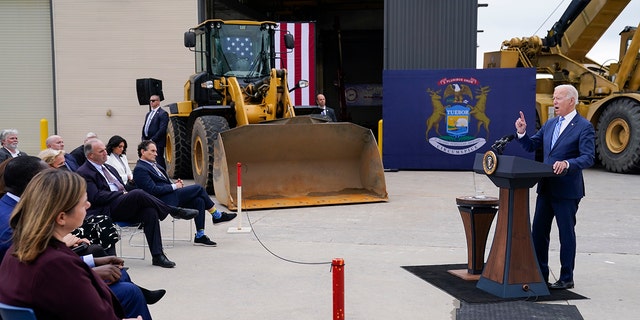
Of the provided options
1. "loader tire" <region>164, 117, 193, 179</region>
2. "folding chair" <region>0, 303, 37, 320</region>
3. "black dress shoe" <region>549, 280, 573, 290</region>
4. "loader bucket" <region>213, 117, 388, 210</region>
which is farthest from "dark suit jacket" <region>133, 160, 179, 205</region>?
"loader tire" <region>164, 117, 193, 179</region>

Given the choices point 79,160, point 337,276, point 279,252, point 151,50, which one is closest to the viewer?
point 337,276

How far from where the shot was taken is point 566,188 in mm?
5246

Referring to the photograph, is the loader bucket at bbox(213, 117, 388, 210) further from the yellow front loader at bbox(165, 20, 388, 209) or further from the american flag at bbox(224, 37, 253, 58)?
the american flag at bbox(224, 37, 253, 58)

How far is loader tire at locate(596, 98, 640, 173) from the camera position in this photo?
14102 millimetres

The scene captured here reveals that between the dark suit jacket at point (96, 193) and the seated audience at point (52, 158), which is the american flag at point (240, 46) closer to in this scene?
the dark suit jacket at point (96, 193)

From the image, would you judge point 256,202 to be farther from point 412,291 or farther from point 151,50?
point 151,50

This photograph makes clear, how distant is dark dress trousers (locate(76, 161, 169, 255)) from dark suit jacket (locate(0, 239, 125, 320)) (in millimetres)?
3586

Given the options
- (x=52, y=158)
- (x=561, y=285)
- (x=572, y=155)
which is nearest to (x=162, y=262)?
(x=52, y=158)

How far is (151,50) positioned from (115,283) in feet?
49.7

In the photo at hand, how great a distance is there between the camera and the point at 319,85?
28.6 m

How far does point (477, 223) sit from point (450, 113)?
9.42 metres

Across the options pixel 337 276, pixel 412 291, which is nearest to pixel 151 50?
pixel 412 291

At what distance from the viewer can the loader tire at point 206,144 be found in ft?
34.3

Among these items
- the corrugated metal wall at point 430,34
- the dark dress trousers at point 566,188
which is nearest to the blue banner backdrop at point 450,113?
the corrugated metal wall at point 430,34
